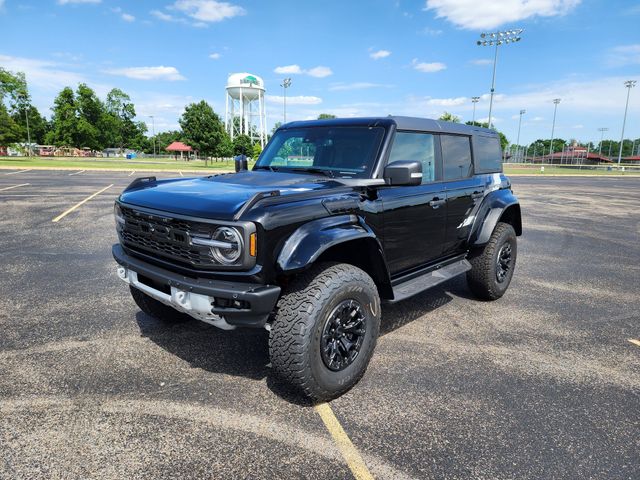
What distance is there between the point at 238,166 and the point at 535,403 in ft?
12.5

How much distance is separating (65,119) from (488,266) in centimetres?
7443

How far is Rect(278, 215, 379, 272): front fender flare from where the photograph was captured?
2.63m

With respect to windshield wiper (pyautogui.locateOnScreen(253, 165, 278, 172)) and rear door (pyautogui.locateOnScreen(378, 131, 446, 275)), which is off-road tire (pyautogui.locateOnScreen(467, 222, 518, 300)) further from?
windshield wiper (pyautogui.locateOnScreen(253, 165, 278, 172))

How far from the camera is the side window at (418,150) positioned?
3.73 meters

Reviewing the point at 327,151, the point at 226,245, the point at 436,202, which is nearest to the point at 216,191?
the point at 226,245

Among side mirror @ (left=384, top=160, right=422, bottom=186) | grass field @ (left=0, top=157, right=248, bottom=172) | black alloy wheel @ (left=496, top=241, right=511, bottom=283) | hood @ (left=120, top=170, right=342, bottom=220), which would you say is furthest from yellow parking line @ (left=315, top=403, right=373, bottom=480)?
grass field @ (left=0, top=157, right=248, bottom=172)

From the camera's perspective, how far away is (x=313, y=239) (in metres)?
2.72

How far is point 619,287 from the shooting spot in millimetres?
5809

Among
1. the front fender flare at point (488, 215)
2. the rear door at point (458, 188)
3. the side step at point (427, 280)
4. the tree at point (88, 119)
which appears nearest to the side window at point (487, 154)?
the rear door at point (458, 188)

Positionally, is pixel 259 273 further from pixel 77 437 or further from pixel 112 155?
pixel 112 155

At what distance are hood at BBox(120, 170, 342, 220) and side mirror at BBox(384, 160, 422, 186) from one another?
1.40ft

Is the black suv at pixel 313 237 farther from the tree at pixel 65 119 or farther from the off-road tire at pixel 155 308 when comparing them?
the tree at pixel 65 119

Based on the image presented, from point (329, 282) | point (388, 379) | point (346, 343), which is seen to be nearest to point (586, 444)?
point (388, 379)

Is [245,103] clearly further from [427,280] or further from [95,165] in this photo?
[427,280]
